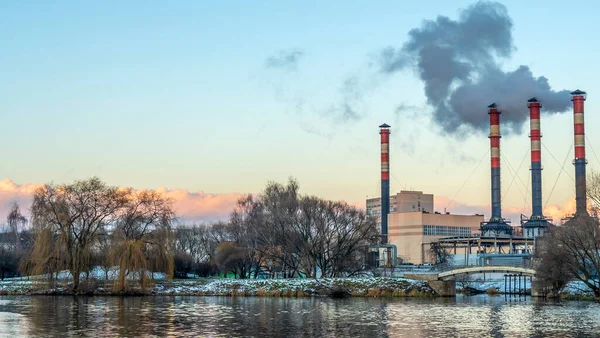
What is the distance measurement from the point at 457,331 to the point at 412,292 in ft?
138

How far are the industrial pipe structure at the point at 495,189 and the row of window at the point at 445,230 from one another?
2409 cm

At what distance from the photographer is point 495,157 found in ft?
436

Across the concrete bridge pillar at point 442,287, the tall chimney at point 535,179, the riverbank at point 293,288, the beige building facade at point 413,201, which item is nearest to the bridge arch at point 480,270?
the concrete bridge pillar at point 442,287

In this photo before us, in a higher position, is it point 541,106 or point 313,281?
point 541,106

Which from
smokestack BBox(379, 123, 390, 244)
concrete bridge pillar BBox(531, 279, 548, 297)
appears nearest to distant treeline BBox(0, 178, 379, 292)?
concrete bridge pillar BBox(531, 279, 548, 297)

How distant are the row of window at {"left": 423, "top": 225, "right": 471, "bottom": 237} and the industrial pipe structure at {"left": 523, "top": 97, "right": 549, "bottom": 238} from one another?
109ft

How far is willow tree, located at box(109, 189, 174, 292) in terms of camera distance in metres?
72.3

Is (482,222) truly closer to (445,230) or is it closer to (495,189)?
(495,189)

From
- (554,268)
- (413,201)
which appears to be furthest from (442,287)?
(413,201)

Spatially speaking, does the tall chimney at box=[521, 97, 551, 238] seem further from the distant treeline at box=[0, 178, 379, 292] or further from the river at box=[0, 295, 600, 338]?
the river at box=[0, 295, 600, 338]

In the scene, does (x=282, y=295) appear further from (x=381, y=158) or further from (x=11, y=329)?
(x=381, y=158)

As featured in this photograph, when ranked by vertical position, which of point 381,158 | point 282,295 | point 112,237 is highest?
point 381,158

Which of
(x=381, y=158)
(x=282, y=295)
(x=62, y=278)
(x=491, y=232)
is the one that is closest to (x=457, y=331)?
(x=282, y=295)

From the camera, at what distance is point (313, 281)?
80.0 metres
